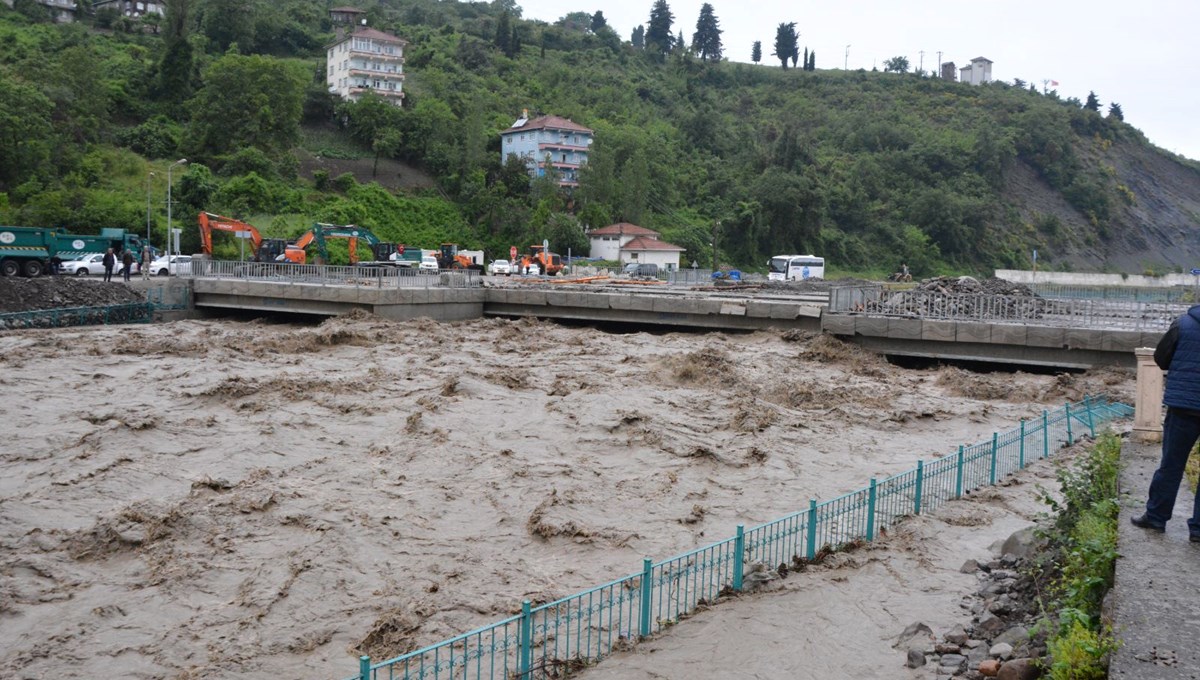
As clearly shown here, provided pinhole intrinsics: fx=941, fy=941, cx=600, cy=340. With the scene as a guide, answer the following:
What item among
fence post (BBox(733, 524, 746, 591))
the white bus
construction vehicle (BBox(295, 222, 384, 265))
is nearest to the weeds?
fence post (BBox(733, 524, 746, 591))

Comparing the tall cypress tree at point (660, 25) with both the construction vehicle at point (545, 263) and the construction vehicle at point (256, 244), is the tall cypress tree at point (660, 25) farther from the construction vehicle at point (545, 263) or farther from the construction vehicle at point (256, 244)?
the construction vehicle at point (256, 244)

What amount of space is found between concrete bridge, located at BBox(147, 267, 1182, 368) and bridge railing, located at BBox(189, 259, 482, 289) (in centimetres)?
8

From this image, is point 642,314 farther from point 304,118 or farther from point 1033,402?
point 304,118

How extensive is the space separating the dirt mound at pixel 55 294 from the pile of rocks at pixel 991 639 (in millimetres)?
34518

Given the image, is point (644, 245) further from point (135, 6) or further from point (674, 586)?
point (135, 6)

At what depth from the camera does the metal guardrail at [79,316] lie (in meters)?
32.2

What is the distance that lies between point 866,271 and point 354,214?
Answer: 53405mm

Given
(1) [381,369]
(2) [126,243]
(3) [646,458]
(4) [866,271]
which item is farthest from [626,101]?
(3) [646,458]

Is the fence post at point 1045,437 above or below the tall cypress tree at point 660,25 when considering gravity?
below

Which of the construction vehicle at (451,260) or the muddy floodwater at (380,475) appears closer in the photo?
the muddy floodwater at (380,475)

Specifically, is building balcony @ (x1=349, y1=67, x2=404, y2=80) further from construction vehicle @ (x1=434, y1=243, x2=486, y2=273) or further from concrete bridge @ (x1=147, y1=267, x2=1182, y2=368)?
concrete bridge @ (x1=147, y1=267, x2=1182, y2=368)

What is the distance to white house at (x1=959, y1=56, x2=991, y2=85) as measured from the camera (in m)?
192

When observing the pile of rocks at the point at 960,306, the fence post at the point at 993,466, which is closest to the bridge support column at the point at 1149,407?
the fence post at the point at 993,466

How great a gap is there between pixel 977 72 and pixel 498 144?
137151 mm
